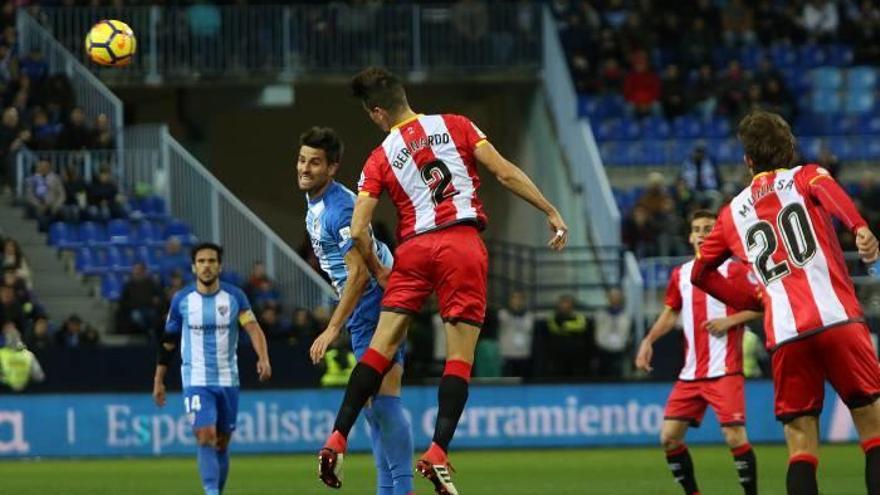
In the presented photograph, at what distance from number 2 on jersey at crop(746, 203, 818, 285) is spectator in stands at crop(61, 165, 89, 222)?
19.3m

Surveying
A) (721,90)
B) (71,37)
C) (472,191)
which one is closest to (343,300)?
(472,191)

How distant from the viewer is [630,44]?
32.0 metres

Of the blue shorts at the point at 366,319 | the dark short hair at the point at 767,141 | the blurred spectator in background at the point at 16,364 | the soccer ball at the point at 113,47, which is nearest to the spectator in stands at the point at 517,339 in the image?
the blurred spectator in background at the point at 16,364

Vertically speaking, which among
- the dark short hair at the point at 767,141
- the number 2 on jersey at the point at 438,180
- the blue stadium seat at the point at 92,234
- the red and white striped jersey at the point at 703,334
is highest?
the dark short hair at the point at 767,141

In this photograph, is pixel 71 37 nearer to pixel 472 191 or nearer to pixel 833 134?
pixel 833 134

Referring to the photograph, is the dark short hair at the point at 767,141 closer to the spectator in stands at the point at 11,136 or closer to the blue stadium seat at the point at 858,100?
the spectator in stands at the point at 11,136

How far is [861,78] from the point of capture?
3225cm

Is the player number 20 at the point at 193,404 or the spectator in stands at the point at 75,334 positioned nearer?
the player number 20 at the point at 193,404

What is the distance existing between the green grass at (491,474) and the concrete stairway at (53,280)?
189 inches

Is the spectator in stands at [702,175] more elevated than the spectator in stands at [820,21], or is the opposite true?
the spectator in stands at [820,21]

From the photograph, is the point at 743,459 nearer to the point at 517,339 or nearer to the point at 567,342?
the point at 567,342

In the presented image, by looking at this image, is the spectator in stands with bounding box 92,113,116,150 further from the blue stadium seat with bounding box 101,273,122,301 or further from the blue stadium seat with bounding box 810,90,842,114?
the blue stadium seat with bounding box 810,90,842,114

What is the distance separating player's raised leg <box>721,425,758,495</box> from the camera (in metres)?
12.7

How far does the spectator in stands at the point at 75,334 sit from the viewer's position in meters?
24.8
